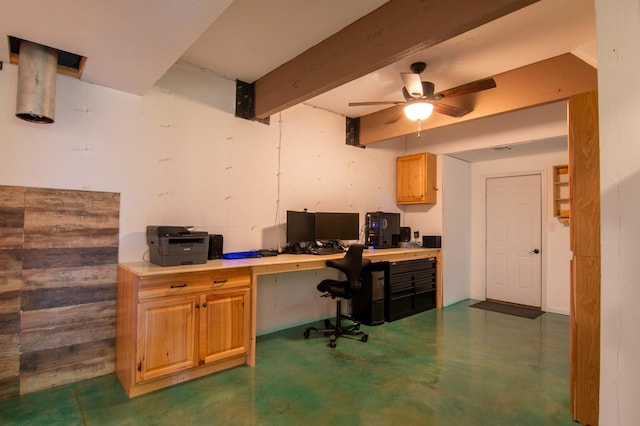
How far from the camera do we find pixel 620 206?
3.07 ft

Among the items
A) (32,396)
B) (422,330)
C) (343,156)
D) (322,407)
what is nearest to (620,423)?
(322,407)

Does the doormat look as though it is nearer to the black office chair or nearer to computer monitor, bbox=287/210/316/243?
the black office chair

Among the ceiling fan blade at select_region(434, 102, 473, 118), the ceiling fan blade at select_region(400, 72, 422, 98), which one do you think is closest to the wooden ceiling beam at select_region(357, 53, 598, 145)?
the ceiling fan blade at select_region(434, 102, 473, 118)

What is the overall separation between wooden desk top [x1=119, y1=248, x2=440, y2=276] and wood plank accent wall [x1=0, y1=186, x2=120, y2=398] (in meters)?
0.33

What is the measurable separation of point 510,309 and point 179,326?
471 centimetres

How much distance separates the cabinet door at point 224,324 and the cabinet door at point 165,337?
0.09 m

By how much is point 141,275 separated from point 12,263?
104 centimetres

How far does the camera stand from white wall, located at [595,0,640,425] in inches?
35.4

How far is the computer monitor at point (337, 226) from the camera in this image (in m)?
4.21

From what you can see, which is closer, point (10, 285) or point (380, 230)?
point (10, 285)

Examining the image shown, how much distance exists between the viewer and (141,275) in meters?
2.38

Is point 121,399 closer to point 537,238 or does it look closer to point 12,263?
point 12,263

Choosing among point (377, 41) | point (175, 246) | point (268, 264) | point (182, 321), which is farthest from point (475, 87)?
point (182, 321)

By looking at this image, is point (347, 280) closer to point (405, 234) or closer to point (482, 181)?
point (405, 234)
